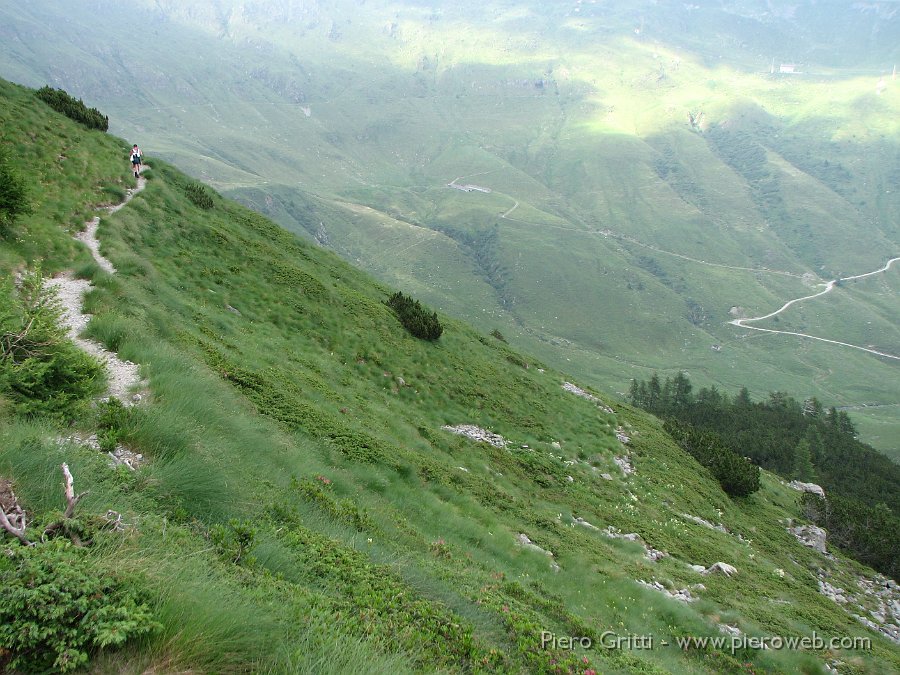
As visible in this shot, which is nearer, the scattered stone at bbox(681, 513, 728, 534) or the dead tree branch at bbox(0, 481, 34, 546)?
the dead tree branch at bbox(0, 481, 34, 546)

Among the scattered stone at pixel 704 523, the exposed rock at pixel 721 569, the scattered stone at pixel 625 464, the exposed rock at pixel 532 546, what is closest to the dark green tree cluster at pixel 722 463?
the scattered stone at pixel 704 523

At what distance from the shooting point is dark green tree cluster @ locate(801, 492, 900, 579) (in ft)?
86.5

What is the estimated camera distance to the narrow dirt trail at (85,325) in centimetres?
846

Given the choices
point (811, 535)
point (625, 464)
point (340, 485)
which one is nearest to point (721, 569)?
point (625, 464)

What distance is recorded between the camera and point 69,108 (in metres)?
26.2

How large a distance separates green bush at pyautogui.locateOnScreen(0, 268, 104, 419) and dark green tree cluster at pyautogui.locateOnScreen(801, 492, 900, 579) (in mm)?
36608

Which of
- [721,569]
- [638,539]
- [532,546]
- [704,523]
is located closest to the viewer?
[532,546]

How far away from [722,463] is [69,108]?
1745 inches

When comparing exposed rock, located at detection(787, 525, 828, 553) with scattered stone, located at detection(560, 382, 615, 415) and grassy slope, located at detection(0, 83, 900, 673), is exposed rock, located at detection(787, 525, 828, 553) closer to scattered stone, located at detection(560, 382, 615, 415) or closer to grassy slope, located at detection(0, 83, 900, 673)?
grassy slope, located at detection(0, 83, 900, 673)

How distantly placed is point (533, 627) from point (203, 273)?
19.8 m

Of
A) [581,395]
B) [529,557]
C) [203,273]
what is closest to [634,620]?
[529,557]

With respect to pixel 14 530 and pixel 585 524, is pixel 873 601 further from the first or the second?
pixel 14 530

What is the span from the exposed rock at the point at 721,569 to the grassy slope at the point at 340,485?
16.6 inches

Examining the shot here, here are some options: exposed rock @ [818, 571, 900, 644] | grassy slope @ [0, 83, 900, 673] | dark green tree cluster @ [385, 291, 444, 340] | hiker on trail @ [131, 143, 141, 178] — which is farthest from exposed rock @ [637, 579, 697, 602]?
hiker on trail @ [131, 143, 141, 178]
